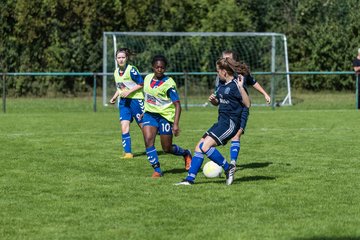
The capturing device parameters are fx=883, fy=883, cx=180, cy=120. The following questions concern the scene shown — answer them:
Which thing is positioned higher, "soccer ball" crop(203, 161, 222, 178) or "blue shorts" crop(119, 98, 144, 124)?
"blue shorts" crop(119, 98, 144, 124)

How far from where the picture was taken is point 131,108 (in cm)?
1470

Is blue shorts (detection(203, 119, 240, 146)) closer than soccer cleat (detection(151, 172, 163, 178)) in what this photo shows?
Yes

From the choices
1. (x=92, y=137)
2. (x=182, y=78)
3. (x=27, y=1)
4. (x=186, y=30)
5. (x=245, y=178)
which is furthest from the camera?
(x=186, y=30)

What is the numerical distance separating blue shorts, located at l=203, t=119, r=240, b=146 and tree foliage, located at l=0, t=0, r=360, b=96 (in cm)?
2213

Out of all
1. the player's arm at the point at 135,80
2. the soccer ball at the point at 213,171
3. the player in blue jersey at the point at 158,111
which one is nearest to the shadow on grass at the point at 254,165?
the soccer ball at the point at 213,171

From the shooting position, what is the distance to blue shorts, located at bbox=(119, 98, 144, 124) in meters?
14.6

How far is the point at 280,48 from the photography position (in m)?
34.3

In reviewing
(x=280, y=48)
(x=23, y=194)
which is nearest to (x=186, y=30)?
(x=280, y=48)

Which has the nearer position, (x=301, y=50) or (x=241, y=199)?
(x=241, y=199)

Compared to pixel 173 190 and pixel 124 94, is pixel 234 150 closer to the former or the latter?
pixel 173 190

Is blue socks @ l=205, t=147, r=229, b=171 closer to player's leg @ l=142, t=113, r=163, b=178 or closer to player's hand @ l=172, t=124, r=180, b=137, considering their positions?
A: player's hand @ l=172, t=124, r=180, b=137

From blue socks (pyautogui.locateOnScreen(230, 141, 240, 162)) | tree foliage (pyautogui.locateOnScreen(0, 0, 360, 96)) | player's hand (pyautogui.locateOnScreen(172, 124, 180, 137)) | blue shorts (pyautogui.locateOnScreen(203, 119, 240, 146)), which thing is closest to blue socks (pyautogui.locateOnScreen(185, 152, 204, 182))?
blue shorts (pyautogui.locateOnScreen(203, 119, 240, 146))

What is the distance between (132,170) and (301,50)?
79.7 ft

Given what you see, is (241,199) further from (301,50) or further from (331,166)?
(301,50)
